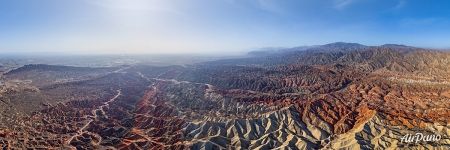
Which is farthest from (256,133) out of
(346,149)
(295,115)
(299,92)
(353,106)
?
(299,92)

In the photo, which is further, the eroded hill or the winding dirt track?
the winding dirt track

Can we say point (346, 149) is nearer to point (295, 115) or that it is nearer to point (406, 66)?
point (295, 115)

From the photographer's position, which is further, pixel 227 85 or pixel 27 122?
pixel 227 85

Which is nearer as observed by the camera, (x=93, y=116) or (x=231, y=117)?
(x=231, y=117)

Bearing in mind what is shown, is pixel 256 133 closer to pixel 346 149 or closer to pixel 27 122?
pixel 346 149

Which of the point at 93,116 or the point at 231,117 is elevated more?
the point at 231,117

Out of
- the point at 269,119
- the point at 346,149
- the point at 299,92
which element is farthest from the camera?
the point at 299,92

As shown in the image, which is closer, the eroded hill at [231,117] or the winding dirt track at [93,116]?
the eroded hill at [231,117]

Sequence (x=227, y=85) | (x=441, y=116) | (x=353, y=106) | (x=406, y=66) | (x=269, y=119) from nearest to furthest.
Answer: (x=441, y=116)
(x=269, y=119)
(x=353, y=106)
(x=227, y=85)
(x=406, y=66)

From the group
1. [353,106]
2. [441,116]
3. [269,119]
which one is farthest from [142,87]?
[441,116]

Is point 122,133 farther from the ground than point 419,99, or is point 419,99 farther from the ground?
point 419,99
